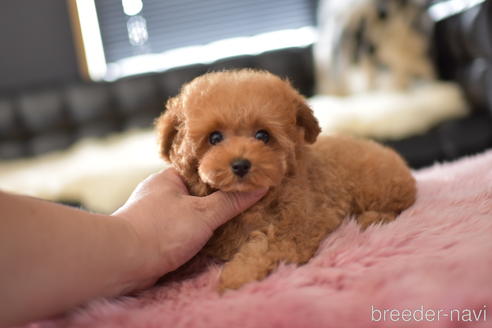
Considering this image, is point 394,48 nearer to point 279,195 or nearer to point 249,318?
point 279,195

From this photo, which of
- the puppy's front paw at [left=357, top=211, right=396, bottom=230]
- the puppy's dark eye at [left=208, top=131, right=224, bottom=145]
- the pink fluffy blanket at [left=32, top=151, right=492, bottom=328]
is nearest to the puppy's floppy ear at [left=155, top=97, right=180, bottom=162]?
the puppy's dark eye at [left=208, top=131, right=224, bottom=145]

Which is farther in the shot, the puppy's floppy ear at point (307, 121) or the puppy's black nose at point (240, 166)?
the puppy's floppy ear at point (307, 121)

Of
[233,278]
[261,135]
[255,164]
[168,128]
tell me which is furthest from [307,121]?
[233,278]

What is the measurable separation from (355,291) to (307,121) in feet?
1.82

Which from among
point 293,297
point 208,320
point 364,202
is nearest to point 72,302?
point 208,320

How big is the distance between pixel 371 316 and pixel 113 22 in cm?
484

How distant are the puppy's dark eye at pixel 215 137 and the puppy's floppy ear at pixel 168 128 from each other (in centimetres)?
14

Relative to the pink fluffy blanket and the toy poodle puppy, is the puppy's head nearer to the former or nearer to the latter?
the toy poodle puppy

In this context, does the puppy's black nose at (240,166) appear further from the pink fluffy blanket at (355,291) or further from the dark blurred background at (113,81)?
the dark blurred background at (113,81)

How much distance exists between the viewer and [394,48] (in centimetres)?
307

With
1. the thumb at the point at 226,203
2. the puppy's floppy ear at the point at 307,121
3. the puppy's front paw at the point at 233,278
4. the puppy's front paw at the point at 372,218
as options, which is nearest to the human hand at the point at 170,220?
the thumb at the point at 226,203

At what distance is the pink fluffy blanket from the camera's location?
805 millimetres

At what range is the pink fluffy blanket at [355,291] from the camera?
805 mm

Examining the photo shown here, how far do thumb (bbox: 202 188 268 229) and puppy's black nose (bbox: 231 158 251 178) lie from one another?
0.26 feet
